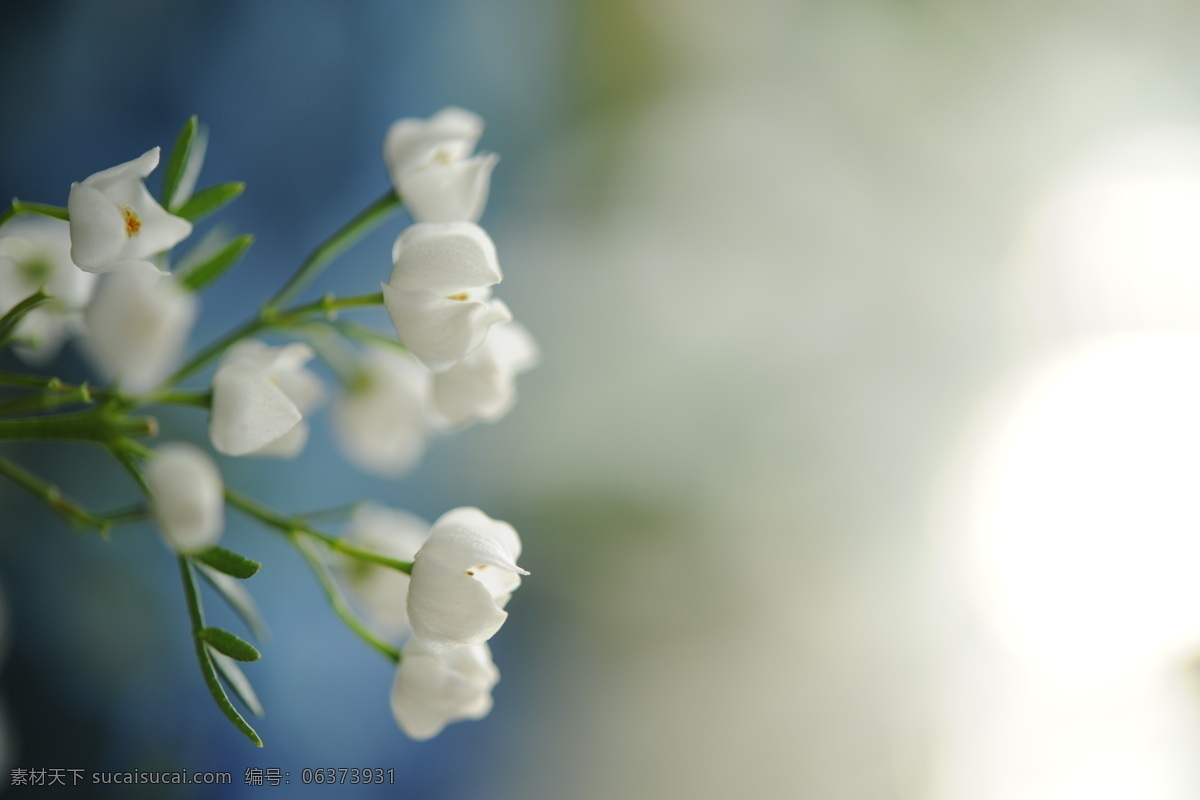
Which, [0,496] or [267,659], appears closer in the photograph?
[0,496]

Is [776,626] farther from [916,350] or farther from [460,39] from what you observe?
[460,39]

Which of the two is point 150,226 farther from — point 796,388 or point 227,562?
point 796,388

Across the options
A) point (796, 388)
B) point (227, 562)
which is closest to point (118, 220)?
point (227, 562)

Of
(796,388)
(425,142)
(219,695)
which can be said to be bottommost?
(219,695)

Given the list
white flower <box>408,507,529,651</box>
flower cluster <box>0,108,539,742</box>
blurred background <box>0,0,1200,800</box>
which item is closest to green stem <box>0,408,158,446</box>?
flower cluster <box>0,108,539,742</box>

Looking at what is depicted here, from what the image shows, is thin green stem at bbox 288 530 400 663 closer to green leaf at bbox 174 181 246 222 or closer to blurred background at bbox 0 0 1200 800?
green leaf at bbox 174 181 246 222

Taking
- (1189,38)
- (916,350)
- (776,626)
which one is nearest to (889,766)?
(776,626)
